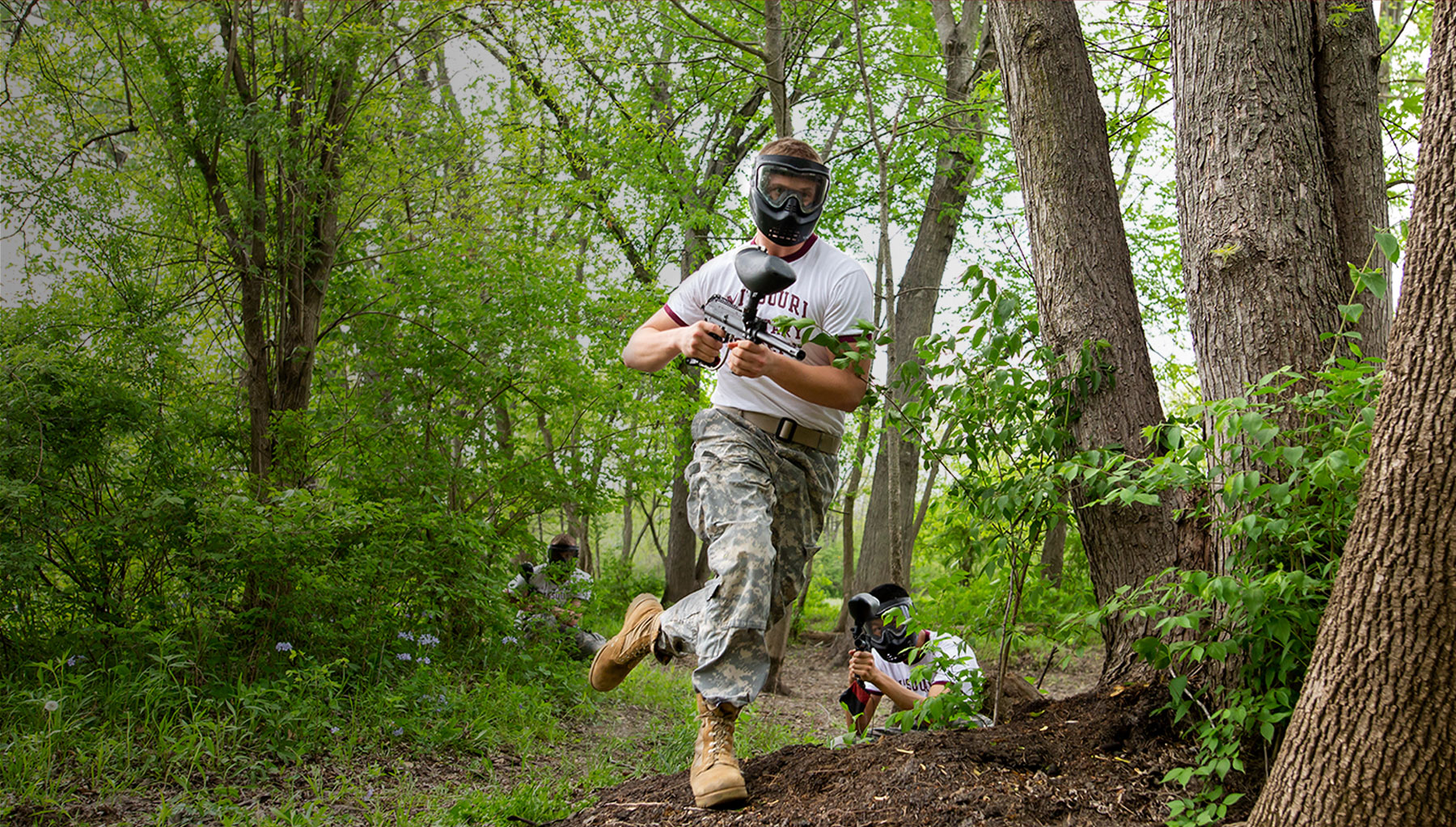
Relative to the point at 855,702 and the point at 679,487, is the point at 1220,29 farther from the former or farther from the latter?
the point at 679,487

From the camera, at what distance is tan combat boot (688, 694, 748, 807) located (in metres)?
2.92

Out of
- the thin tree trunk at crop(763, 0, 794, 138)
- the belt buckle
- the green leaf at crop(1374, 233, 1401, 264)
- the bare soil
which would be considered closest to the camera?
the green leaf at crop(1374, 233, 1401, 264)

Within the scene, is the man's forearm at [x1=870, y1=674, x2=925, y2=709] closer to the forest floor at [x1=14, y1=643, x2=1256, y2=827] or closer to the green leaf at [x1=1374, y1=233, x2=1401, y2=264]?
the forest floor at [x1=14, y1=643, x2=1256, y2=827]

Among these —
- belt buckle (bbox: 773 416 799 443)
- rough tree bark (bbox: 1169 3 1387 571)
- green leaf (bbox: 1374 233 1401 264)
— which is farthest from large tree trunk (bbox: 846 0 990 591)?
green leaf (bbox: 1374 233 1401 264)

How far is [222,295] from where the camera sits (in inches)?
235

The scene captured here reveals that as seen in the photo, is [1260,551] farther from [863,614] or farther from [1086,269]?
[863,614]

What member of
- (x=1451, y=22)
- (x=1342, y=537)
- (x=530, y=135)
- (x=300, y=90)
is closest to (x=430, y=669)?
(x=300, y=90)

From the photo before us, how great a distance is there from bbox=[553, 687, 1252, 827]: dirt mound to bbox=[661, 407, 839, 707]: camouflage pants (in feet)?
1.19

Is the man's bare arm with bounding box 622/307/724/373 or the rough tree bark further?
the man's bare arm with bounding box 622/307/724/373

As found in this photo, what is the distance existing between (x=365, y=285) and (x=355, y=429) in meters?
1.11

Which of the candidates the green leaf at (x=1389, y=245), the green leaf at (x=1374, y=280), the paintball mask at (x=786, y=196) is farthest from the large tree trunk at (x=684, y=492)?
the green leaf at (x=1389, y=245)

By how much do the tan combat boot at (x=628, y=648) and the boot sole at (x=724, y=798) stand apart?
0.81 meters

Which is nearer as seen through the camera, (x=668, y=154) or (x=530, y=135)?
(x=668, y=154)

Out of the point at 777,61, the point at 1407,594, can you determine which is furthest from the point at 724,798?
the point at 777,61
